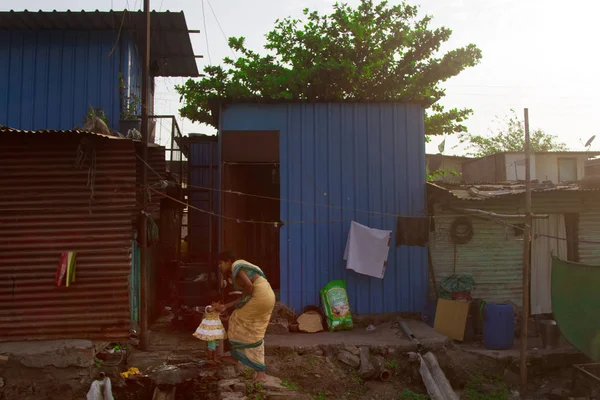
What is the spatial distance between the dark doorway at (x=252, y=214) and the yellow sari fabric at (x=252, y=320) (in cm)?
338

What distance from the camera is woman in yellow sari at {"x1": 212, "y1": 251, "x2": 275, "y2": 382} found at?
6.22m

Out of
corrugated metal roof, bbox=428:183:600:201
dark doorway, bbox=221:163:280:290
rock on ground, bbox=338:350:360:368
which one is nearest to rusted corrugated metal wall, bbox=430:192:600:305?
corrugated metal roof, bbox=428:183:600:201

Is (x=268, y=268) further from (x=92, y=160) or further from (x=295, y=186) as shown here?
(x=92, y=160)

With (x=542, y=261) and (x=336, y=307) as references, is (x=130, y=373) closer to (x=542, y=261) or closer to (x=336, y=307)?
(x=336, y=307)

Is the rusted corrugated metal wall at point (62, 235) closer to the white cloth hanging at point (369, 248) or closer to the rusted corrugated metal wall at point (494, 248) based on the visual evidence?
the white cloth hanging at point (369, 248)

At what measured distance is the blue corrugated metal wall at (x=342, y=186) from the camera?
9.73 metres

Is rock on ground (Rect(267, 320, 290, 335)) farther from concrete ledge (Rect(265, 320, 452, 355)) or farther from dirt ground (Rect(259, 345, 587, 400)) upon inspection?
dirt ground (Rect(259, 345, 587, 400))

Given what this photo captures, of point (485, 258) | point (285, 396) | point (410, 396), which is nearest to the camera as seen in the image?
point (285, 396)

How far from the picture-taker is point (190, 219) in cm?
1288

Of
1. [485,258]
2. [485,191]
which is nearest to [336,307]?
[485,258]

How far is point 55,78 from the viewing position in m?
10.3

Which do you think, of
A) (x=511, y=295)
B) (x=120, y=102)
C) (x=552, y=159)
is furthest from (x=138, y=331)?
(x=552, y=159)

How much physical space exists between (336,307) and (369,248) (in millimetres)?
1402

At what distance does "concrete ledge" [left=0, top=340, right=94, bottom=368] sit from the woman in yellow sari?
7.73 feet
